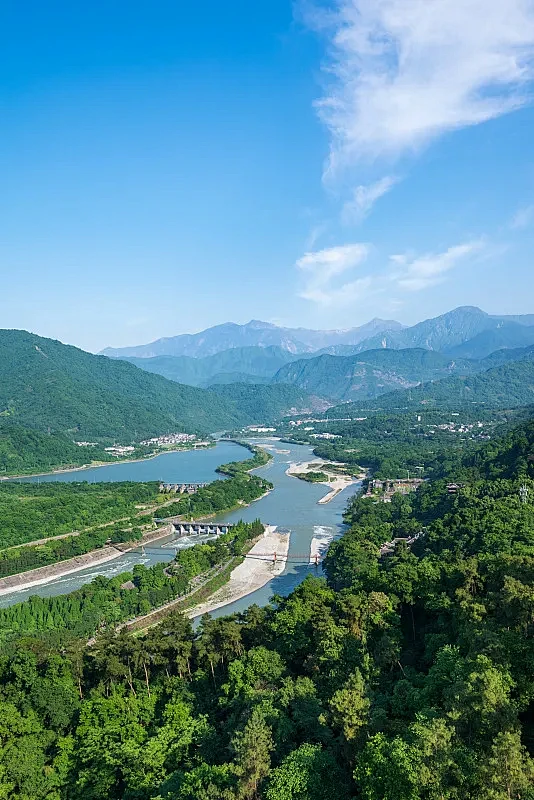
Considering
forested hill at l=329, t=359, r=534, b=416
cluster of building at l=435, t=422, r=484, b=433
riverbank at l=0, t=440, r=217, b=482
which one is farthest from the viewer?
forested hill at l=329, t=359, r=534, b=416

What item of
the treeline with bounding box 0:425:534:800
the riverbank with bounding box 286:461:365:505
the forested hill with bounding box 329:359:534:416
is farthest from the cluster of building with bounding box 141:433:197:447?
the treeline with bounding box 0:425:534:800

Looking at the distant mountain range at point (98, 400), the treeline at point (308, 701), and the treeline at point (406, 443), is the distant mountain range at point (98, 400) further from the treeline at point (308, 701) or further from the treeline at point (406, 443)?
the treeline at point (308, 701)

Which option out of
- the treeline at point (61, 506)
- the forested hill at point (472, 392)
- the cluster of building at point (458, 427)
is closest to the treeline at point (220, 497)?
the treeline at point (61, 506)

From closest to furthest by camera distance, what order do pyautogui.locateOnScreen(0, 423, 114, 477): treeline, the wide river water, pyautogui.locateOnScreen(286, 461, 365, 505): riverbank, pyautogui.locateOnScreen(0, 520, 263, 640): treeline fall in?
pyautogui.locateOnScreen(0, 520, 263, 640): treeline
the wide river water
pyautogui.locateOnScreen(286, 461, 365, 505): riverbank
pyautogui.locateOnScreen(0, 423, 114, 477): treeline

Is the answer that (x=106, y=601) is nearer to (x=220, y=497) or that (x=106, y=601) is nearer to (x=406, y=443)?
(x=220, y=497)

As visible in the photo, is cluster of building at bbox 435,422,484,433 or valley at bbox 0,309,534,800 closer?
valley at bbox 0,309,534,800

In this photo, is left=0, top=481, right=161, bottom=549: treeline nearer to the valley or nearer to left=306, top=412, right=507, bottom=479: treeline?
the valley
